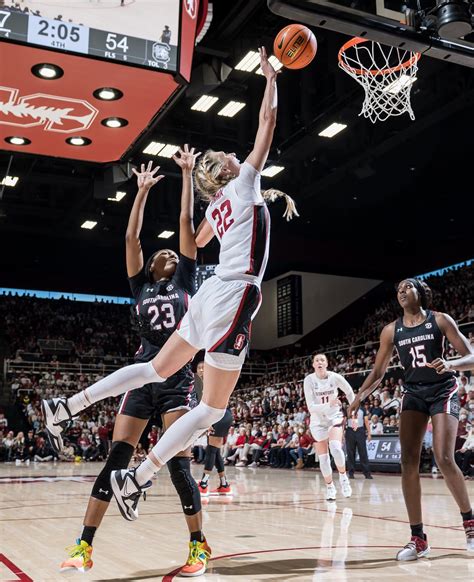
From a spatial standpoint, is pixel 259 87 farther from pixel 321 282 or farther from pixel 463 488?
pixel 321 282

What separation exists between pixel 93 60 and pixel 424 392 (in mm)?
4612

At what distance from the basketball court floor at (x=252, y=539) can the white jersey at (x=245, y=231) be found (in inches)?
67.4

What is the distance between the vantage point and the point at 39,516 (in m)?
6.91

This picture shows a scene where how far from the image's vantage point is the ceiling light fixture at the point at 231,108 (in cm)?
1539

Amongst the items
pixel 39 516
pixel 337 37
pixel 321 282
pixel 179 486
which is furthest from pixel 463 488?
pixel 321 282

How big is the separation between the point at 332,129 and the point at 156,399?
42.8ft

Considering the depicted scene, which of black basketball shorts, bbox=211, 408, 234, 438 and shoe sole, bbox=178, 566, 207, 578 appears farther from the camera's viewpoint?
black basketball shorts, bbox=211, 408, 234, 438

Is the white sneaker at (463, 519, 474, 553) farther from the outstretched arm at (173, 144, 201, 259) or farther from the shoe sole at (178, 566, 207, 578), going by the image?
the outstretched arm at (173, 144, 201, 259)

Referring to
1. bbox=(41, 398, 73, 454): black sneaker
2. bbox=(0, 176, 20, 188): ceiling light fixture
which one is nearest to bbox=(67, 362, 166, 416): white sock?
bbox=(41, 398, 73, 454): black sneaker

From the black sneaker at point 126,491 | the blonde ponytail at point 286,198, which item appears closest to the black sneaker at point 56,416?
the black sneaker at point 126,491

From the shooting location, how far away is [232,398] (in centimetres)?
2734

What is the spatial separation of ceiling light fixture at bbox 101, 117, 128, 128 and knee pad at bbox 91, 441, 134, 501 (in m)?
5.29

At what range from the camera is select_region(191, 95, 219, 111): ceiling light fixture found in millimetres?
14852

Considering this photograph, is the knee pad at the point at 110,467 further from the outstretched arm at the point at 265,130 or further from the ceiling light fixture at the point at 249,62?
the ceiling light fixture at the point at 249,62
